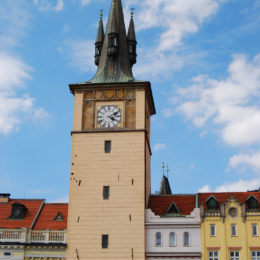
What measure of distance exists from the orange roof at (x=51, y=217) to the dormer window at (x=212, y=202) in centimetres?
1374

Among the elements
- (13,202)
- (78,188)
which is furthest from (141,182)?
(13,202)

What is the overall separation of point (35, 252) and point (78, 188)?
23.0 ft

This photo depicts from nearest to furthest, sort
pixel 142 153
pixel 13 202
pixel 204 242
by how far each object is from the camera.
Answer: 1. pixel 204 242
2. pixel 142 153
3. pixel 13 202

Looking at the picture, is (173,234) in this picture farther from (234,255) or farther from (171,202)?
(234,255)

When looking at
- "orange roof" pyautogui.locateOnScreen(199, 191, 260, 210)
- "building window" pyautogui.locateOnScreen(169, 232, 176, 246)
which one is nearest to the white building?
"building window" pyautogui.locateOnScreen(169, 232, 176, 246)

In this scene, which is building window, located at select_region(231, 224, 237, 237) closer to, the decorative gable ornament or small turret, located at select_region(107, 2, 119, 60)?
the decorative gable ornament

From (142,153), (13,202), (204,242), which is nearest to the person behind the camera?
(204,242)

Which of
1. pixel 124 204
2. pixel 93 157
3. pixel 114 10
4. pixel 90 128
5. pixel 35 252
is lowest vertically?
pixel 35 252

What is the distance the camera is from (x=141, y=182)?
47344 millimetres

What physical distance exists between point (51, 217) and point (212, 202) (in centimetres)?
1595

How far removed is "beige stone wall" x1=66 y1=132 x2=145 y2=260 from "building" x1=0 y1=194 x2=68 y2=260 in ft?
5.27

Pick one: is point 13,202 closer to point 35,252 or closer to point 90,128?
point 35,252

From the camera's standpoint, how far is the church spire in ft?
171

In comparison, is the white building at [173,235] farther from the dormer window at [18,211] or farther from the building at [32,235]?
the dormer window at [18,211]
